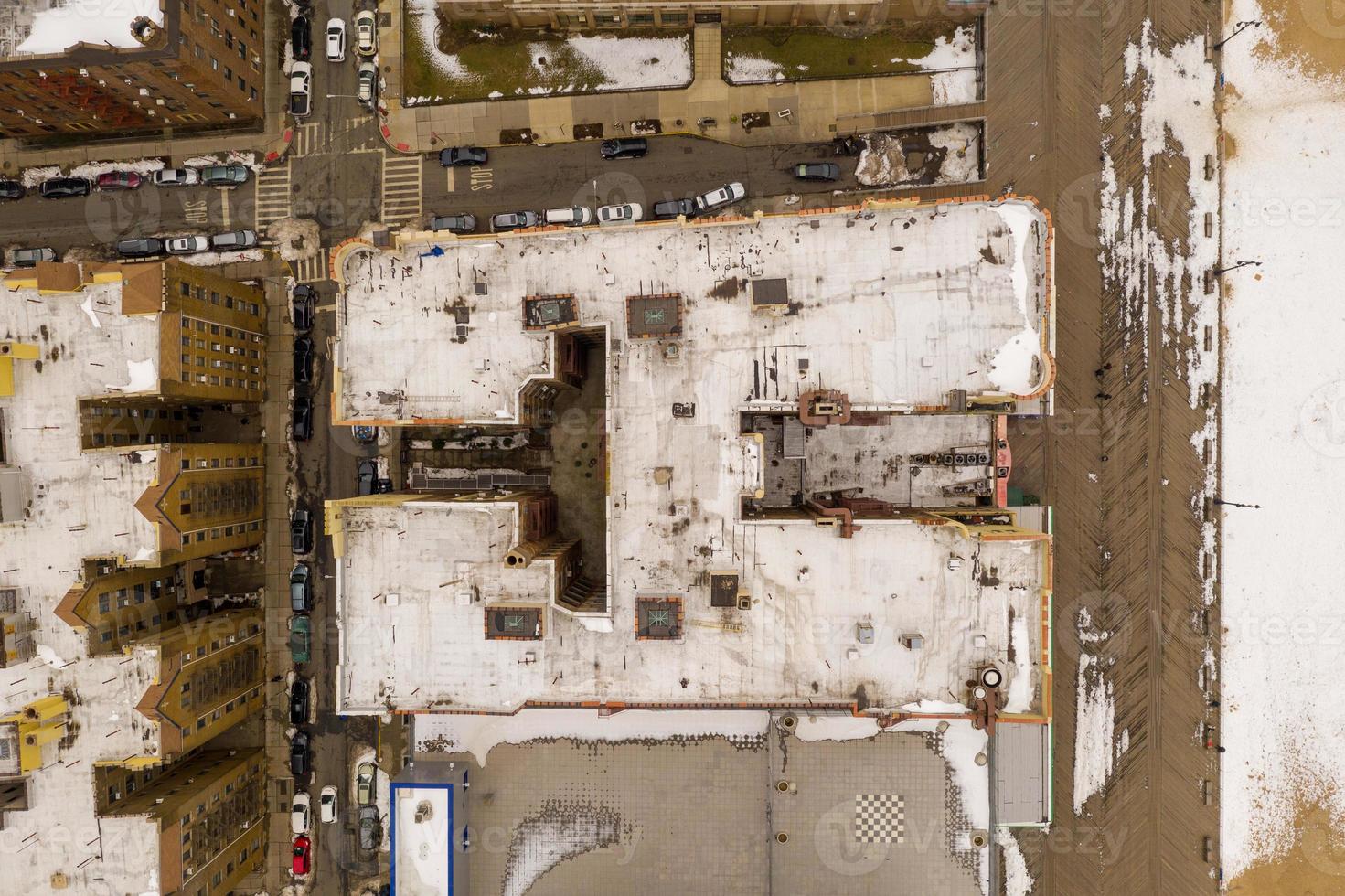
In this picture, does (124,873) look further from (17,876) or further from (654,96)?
(654,96)

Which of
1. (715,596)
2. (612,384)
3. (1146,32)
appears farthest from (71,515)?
(1146,32)

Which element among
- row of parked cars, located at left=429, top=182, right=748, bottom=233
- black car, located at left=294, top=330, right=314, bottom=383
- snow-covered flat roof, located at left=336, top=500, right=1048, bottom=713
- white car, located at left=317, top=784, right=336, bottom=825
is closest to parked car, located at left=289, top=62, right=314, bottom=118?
row of parked cars, located at left=429, top=182, right=748, bottom=233

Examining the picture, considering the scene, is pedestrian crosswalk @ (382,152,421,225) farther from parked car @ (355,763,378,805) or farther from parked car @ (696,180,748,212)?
parked car @ (355,763,378,805)

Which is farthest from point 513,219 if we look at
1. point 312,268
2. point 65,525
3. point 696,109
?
point 65,525

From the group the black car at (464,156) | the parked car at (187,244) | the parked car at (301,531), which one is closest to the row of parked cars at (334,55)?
the black car at (464,156)

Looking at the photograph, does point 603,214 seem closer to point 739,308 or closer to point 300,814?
point 739,308

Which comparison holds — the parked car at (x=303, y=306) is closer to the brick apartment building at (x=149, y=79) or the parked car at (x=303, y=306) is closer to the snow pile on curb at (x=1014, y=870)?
the brick apartment building at (x=149, y=79)
